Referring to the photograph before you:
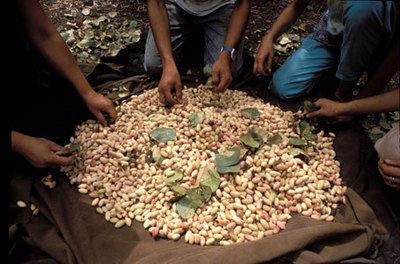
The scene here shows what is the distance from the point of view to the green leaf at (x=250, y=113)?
1403 millimetres

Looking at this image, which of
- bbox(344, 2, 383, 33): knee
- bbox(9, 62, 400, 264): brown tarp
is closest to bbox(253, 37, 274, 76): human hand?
bbox(344, 2, 383, 33): knee

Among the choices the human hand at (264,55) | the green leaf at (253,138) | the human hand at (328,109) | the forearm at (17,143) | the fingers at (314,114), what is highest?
the human hand at (264,55)

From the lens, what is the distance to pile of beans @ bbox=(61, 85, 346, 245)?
1068 millimetres

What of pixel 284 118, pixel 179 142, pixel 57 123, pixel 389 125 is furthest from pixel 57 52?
pixel 389 125

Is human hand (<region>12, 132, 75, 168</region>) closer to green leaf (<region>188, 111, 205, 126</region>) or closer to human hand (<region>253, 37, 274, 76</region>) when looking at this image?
green leaf (<region>188, 111, 205, 126</region>)

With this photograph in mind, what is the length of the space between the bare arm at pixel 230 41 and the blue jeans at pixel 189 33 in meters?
0.19

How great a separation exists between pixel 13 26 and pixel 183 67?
0.99 metres

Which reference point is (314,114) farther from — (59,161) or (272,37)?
(59,161)

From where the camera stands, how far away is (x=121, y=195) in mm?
1150

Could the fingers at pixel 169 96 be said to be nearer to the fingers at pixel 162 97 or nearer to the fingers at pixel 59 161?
the fingers at pixel 162 97

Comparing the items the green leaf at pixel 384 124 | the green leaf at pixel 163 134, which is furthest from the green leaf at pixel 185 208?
the green leaf at pixel 384 124

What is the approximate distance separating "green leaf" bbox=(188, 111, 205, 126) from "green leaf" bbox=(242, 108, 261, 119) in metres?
0.22

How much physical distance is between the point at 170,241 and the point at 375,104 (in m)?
1.02

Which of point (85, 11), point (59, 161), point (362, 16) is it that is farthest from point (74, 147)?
point (85, 11)
